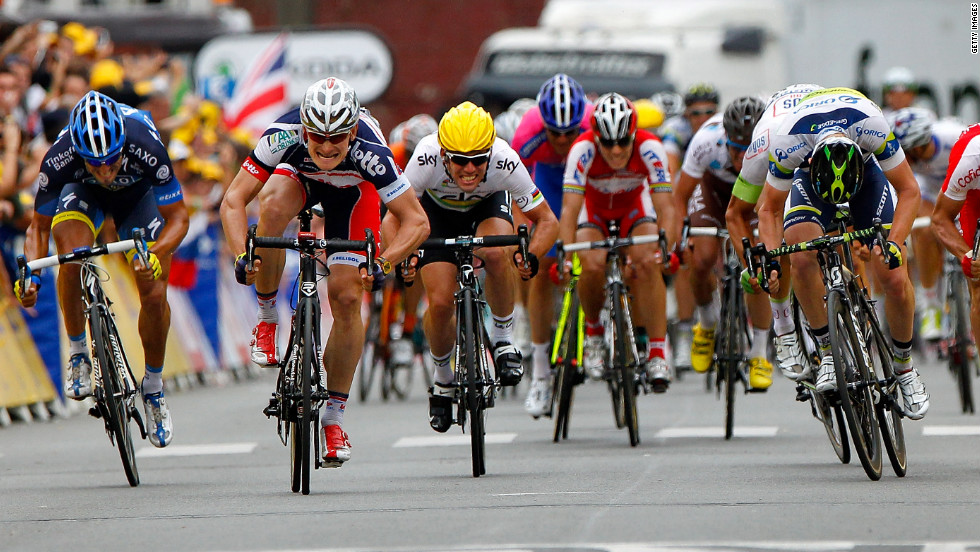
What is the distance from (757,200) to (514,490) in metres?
2.51

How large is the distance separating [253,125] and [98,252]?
13.8m

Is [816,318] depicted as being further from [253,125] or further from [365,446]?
[253,125]

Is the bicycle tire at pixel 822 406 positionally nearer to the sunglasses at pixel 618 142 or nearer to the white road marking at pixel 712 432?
the white road marking at pixel 712 432

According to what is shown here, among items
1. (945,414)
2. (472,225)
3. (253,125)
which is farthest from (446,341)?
(253,125)

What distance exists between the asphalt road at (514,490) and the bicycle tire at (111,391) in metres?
0.21

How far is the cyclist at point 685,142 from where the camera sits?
15875 millimetres

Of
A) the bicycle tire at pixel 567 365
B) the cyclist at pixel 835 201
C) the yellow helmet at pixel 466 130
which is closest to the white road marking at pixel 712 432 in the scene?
the bicycle tire at pixel 567 365

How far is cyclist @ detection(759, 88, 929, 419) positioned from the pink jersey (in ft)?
11.9

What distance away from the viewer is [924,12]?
2408 cm

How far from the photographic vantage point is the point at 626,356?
1175 centimetres

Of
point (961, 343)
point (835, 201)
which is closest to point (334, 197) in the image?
point (835, 201)

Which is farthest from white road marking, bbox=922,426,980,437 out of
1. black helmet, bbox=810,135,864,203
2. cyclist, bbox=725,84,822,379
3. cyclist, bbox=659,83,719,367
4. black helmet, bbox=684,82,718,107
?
black helmet, bbox=684,82,718,107

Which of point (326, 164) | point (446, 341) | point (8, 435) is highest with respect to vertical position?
point (326, 164)

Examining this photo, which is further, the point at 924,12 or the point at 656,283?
the point at 924,12
